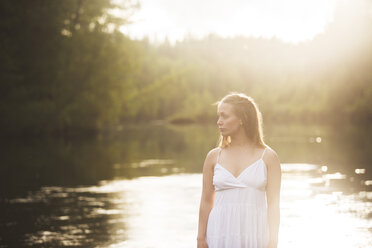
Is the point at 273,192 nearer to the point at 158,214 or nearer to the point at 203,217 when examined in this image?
the point at 203,217

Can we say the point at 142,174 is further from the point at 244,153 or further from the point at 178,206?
the point at 244,153

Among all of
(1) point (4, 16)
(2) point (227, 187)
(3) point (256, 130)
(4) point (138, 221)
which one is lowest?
(4) point (138, 221)

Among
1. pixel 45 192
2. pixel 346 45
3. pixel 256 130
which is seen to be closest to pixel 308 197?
pixel 45 192

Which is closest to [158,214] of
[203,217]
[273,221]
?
[203,217]

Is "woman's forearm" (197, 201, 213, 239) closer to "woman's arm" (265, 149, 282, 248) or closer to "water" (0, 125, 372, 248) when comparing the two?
"woman's arm" (265, 149, 282, 248)

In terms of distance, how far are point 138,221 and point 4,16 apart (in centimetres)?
3155

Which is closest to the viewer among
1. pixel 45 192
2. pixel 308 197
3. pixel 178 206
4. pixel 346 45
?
pixel 178 206

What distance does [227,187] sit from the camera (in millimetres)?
4059

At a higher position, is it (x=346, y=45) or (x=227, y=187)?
(x=346, y=45)

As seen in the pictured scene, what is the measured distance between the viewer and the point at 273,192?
160 inches

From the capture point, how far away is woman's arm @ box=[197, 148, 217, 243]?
163 inches

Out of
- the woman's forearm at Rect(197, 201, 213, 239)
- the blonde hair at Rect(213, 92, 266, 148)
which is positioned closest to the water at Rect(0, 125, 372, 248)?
the woman's forearm at Rect(197, 201, 213, 239)

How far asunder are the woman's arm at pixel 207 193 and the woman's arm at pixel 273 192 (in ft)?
1.23

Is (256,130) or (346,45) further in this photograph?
(346,45)
